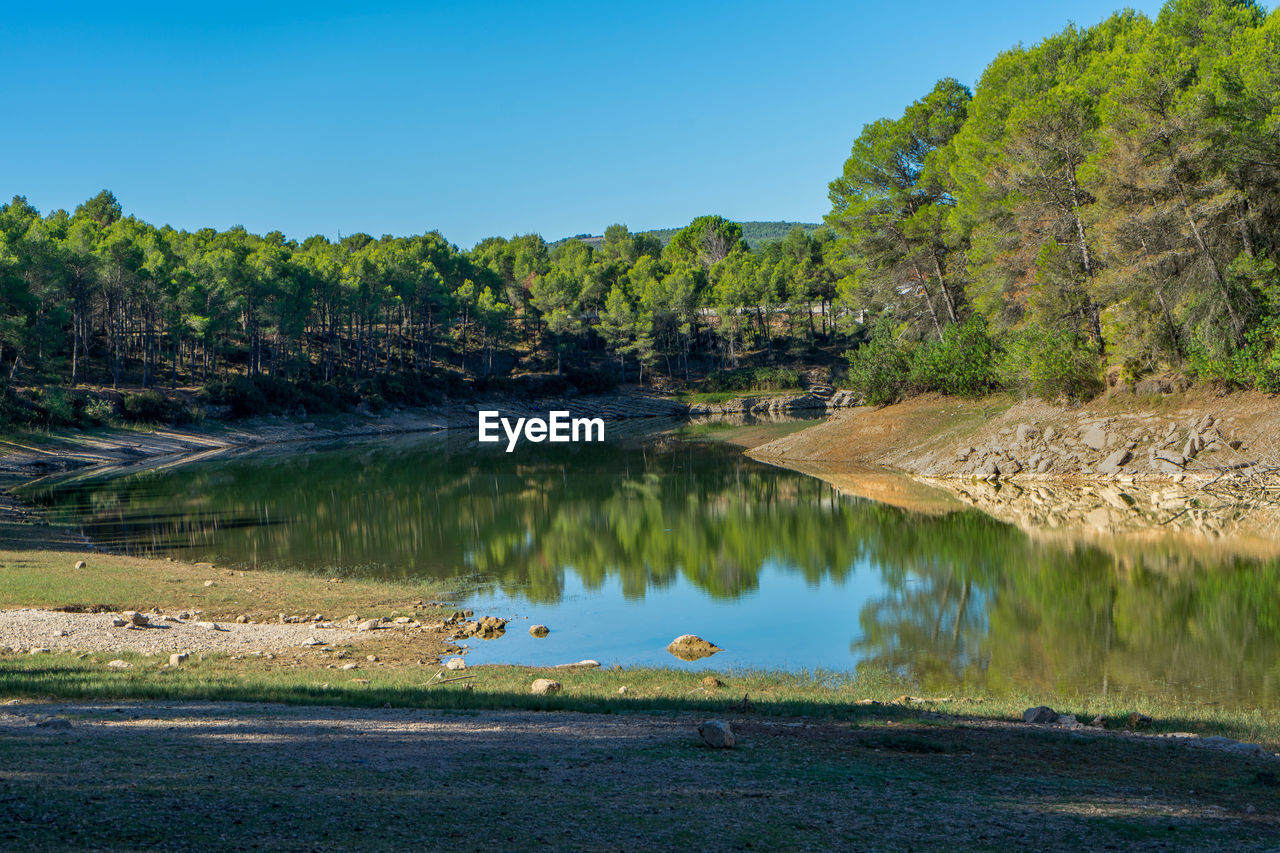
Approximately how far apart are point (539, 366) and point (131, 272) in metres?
50.5

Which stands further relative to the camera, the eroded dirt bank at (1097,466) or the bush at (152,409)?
the bush at (152,409)

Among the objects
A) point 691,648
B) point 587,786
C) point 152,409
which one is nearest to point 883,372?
point 691,648

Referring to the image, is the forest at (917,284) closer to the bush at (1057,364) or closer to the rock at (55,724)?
the bush at (1057,364)

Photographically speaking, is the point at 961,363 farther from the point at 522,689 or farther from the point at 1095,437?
the point at 522,689

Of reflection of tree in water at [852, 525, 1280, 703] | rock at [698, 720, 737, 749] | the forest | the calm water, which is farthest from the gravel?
the forest

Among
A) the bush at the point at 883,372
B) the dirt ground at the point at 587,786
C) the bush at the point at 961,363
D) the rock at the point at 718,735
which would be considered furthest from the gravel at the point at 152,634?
the bush at the point at 883,372

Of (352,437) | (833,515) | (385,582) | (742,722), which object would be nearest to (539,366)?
(352,437)

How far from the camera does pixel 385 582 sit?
80.0 feet

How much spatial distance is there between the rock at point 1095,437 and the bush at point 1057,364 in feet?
7.03

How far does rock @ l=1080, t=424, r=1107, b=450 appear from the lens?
3791 centimetres

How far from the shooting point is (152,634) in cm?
1709

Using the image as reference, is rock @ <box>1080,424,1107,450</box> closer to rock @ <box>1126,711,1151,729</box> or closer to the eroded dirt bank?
the eroded dirt bank

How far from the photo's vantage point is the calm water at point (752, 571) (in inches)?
661

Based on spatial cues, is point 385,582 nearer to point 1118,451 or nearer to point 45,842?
point 45,842
